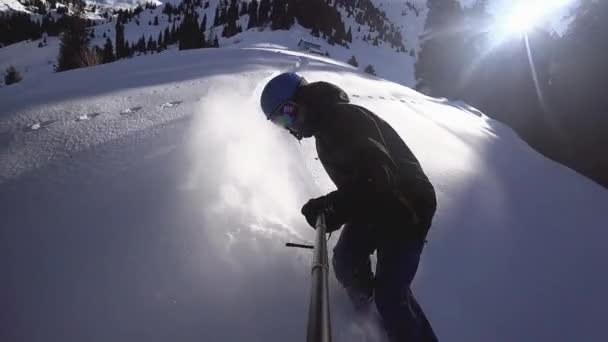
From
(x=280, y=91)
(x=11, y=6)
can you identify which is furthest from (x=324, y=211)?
(x=11, y=6)

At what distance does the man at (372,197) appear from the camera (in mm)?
1879

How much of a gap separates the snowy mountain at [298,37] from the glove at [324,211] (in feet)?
129

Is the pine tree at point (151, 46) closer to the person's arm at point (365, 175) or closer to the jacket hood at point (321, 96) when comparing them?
the jacket hood at point (321, 96)

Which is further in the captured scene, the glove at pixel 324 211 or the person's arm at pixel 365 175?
the glove at pixel 324 211

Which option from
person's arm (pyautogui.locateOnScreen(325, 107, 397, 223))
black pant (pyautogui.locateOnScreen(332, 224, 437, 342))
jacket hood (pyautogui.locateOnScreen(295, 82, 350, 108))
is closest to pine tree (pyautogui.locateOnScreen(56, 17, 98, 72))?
jacket hood (pyautogui.locateOnScreen(295, 82, 350, 108))

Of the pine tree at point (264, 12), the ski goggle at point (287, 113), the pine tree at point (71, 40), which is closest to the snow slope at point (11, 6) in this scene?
the pine tree at point (264, 12)

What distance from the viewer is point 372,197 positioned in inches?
72.8

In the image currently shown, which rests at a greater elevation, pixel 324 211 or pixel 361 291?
pixel 324 211

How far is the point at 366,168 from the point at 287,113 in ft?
2.57

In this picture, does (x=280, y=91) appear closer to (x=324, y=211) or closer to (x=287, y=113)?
(x=287, y=113)

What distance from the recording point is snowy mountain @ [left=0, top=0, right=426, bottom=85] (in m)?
62.3

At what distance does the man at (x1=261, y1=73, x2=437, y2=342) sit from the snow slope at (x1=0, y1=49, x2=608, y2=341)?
35 centimetres

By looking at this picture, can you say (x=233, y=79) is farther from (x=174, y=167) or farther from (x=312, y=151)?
(x=174, y=167)

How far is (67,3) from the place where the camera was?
182 metres
